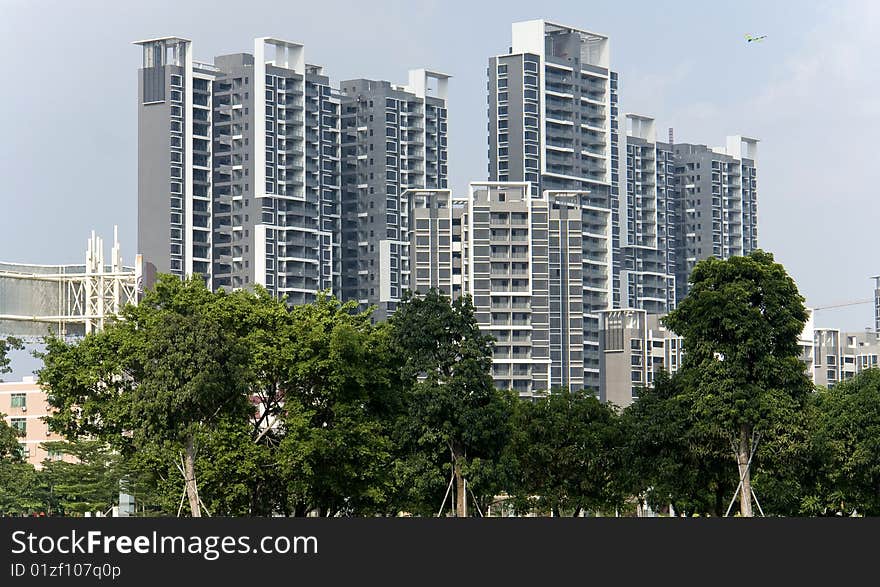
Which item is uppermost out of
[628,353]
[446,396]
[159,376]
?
[628,353]

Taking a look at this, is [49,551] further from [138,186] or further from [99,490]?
[138,186]

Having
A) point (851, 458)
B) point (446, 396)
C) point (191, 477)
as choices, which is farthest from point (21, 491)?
point (851, 458)

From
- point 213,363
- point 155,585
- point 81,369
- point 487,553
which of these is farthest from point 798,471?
point 155,585

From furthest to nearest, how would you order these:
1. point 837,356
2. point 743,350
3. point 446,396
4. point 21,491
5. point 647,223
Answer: point 647,223 → point 837,356 → point 21,491 → point 743,350 → point 446,396

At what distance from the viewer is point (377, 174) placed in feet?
432

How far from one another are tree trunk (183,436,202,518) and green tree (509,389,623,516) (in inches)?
610

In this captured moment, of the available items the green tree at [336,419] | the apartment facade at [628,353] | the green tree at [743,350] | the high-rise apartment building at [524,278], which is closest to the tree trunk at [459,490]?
the green tree at [336,419]

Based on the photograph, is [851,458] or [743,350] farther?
[851,458]

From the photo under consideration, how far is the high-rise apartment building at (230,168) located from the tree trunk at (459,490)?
74970 mm

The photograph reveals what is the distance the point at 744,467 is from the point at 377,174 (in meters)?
85.6

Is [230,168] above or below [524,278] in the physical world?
above

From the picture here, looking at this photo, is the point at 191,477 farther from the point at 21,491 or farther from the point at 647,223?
the point at 647,223

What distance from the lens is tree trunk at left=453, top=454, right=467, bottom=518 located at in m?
49.0

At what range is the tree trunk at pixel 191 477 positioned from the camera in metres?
44.3
